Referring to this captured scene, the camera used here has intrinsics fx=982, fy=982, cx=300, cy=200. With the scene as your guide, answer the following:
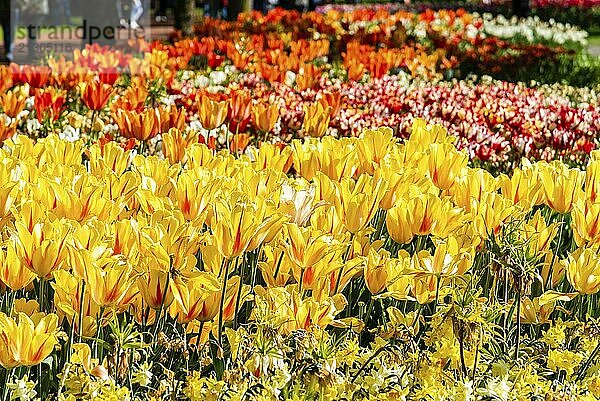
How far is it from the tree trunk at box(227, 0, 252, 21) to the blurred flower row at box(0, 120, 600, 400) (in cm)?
1190

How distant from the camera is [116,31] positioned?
16.1m

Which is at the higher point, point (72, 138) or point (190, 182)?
point (190, 182)

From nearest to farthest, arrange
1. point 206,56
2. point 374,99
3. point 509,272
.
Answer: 1. point 509,272
2. point 374,99
3. point 206,56

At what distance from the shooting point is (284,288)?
7.83 feet

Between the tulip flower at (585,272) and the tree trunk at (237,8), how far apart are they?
41.1 feet

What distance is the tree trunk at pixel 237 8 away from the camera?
14766mm

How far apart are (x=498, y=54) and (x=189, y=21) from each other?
4.85 m

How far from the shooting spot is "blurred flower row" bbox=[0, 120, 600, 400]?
2.14 m

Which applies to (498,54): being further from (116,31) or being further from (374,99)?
(116,31)

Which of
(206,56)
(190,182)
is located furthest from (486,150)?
(206,56)

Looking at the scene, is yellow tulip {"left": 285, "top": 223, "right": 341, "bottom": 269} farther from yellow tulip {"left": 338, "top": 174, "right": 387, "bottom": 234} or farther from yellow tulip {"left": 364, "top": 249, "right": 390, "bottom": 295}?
yellow tulip {"left": 338, "top": 174, "right": 387, "bottom": 234}

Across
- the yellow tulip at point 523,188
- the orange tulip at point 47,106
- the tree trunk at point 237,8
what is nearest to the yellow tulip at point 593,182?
the yellow tulip at point 523,188

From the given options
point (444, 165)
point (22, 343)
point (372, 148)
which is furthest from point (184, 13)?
point (22, 343)

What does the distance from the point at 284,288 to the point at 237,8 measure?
1290 cm
